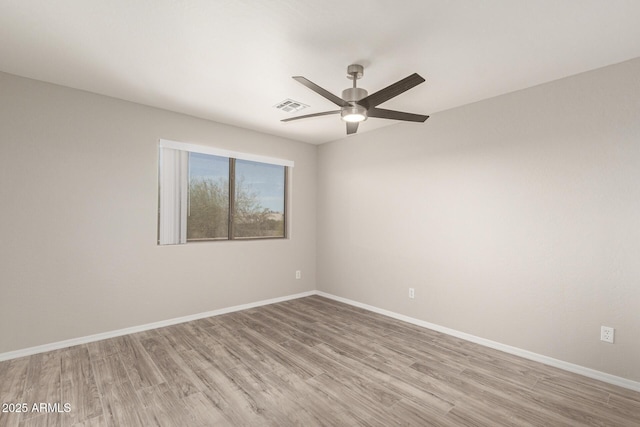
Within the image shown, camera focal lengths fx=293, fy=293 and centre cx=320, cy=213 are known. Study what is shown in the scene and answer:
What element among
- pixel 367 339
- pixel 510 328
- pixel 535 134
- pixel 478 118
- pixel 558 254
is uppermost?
pixel 478 118

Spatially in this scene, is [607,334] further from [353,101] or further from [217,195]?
[217,195]

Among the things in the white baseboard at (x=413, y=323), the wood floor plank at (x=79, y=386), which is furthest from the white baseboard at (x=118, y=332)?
the wood floor plank at (x=79, y=386)

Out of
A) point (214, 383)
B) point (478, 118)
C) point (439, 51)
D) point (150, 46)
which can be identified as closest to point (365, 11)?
point (439, 51)

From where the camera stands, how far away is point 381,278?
4.08 meters

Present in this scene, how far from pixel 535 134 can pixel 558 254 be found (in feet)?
3.71

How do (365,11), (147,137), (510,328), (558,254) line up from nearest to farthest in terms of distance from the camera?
(365,11) → (558,254) → (510,328) → (147,137)

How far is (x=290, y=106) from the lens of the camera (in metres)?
3.36

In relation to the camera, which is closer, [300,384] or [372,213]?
[300,384]

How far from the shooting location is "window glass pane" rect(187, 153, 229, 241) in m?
3.89

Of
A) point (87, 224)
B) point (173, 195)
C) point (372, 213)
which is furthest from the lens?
point (372, 213)

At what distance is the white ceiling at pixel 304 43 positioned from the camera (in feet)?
5.97

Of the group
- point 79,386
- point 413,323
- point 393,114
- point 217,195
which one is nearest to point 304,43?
point 393,114

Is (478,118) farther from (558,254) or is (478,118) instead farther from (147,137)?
(147,137)

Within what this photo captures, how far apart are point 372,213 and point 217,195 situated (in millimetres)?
2219
